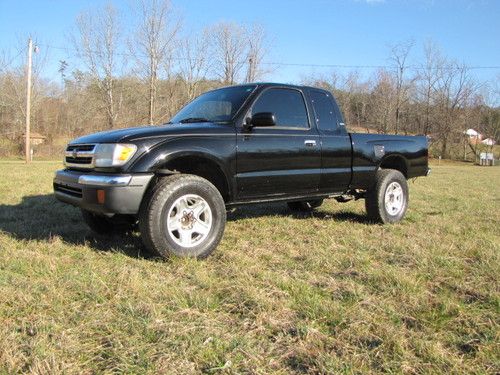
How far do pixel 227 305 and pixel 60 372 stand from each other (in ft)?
3.89

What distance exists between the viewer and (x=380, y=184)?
20.7 ft

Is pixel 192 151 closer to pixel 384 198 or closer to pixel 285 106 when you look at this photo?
pixel 285 106

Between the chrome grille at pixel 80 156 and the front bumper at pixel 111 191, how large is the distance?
0.52 feet

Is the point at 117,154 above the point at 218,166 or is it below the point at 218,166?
above

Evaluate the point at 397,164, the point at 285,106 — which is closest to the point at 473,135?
the point at 397,164

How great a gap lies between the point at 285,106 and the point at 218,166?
4.38 ft

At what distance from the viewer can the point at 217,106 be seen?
520cm

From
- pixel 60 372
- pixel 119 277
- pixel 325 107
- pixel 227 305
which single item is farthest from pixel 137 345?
pixel 325 107

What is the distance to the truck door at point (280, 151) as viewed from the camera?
4.79 m

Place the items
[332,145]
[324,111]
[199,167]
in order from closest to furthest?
[199,167], [332,145], [324,111]

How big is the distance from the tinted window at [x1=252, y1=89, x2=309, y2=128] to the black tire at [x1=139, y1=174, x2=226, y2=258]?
122 cm

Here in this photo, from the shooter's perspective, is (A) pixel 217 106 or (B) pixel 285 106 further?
(B) pixel 285 106

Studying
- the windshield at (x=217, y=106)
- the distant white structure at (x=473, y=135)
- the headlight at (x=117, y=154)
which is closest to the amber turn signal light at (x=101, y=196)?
the headlight at (x=117, y=154)

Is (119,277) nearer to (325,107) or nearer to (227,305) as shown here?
(227,305)
